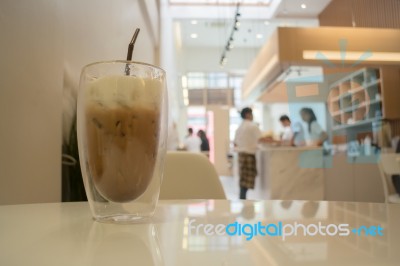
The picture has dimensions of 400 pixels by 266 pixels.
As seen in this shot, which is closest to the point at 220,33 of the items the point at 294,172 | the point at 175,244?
the point at 294,172

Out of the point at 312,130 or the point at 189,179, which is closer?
the point at 189,179

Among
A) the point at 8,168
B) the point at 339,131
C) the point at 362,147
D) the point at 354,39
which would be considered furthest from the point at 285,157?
the point at 8,168

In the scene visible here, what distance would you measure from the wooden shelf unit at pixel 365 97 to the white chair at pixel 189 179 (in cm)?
198

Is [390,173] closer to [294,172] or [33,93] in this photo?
[294,172]

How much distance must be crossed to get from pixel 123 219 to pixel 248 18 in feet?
19.9

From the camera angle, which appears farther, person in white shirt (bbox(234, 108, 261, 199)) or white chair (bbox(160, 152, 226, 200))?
person in white shirt (bbox(234, 108, 261, 199))

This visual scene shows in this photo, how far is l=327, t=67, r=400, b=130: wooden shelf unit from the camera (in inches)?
98.0

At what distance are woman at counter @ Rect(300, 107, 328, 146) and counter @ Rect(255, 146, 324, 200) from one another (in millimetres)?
109

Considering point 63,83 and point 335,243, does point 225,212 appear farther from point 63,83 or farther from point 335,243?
point 63,83

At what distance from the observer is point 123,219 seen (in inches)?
17.8

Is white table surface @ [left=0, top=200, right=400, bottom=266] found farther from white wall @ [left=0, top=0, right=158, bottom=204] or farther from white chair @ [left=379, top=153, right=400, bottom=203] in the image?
white chair @ [left=379, top=153, right=400, bottom=203]

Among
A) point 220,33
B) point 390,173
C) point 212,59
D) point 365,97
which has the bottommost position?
point 390,173

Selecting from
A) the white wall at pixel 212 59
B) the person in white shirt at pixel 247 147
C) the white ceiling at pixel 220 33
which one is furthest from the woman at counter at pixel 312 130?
the white wall at pixel 212 59

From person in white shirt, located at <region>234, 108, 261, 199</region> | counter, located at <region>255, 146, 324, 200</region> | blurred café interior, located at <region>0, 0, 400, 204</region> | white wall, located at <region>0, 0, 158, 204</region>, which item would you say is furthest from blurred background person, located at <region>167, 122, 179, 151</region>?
white wall, located at <region>0, 0, 158, 204</region>
